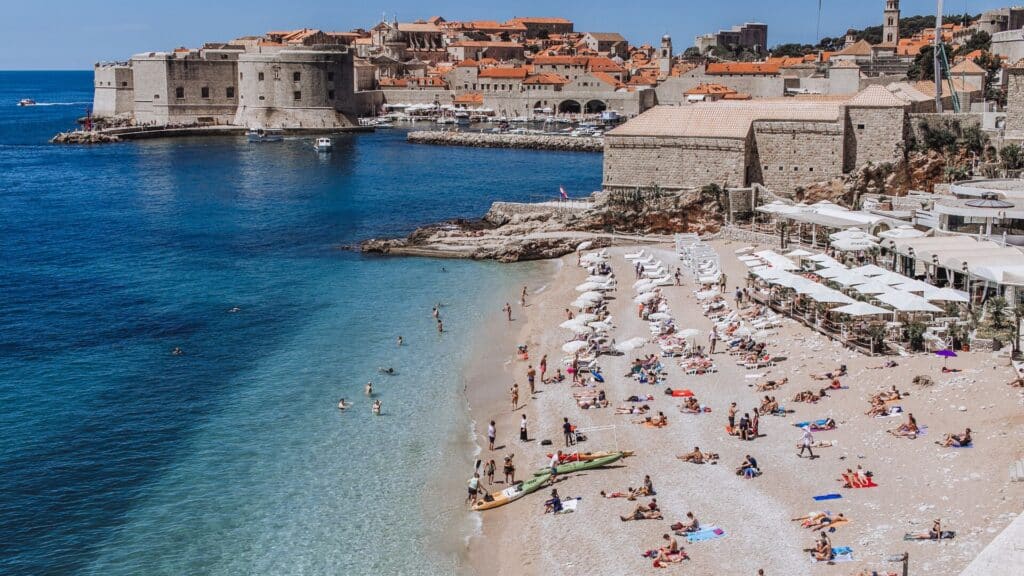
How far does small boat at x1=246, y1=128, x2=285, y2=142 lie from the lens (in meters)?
73.4

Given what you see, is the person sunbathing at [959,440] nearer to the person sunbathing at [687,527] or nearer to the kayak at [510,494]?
the person sunbathing at [687,527]

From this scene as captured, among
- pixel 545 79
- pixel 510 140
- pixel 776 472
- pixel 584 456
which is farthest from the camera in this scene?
pixel 545 79

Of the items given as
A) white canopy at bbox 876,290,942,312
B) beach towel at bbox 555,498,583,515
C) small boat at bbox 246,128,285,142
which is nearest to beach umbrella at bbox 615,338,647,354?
white canopy at bbox 876,290,942,312

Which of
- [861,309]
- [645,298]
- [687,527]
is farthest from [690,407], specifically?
[645,298]

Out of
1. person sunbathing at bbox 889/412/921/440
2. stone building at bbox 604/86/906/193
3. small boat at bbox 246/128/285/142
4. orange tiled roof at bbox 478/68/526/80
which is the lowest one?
person sunbathing at bbox 889/412/921/440

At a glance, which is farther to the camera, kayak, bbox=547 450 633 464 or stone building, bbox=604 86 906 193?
stone building, bbox=604 86 906 193

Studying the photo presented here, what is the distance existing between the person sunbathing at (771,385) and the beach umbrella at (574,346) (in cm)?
382

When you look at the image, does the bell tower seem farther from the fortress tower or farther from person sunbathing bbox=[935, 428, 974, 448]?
person sunbathing bbox=[935, 428, 974, 448]

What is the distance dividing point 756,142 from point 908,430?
1811 cm

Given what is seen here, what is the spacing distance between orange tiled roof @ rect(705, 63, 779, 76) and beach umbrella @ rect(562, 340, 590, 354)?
6391 centimetres

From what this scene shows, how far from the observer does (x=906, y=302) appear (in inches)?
757

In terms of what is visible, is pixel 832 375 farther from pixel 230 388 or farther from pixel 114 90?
pixel 114 90

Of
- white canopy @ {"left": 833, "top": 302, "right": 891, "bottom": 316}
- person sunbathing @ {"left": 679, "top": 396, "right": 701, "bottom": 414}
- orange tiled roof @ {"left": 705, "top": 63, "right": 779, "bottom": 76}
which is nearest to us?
person sunbathing @ {"left": 679, "top": 396, "right": 701, "bottom": 414}

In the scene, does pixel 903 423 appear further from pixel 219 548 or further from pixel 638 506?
pixel 219 548
